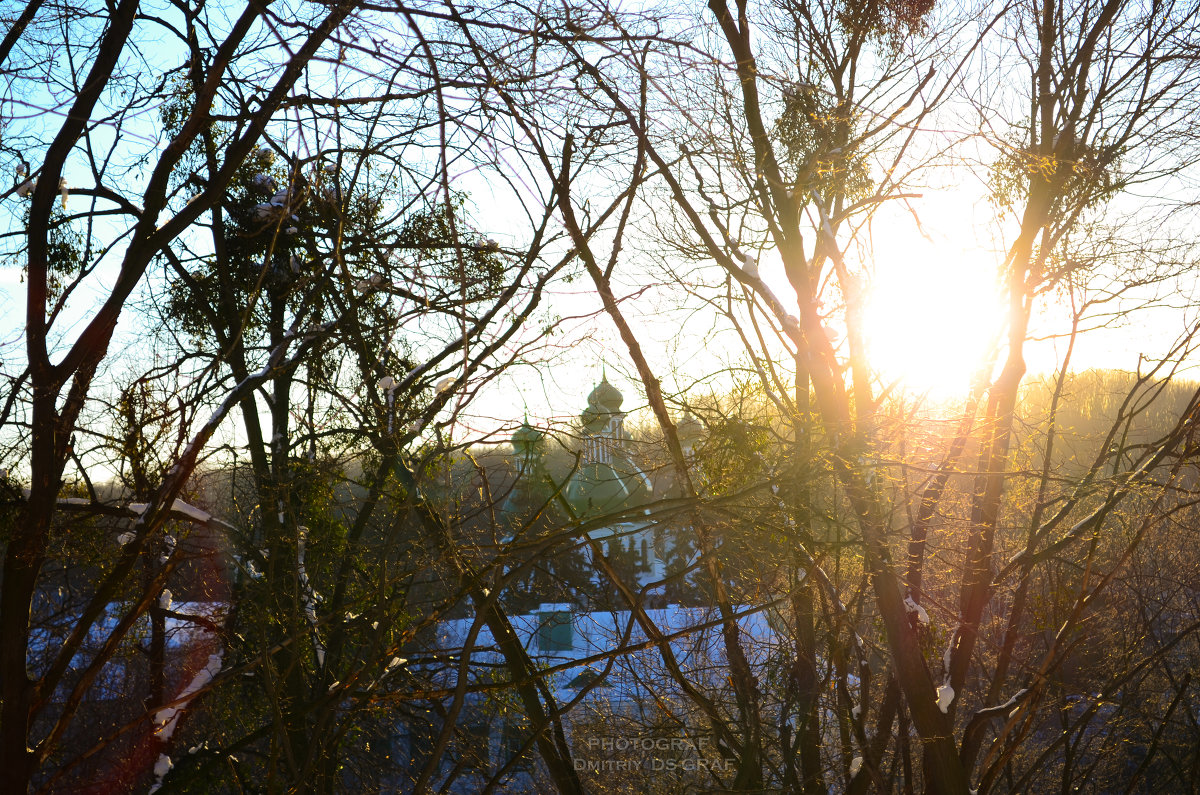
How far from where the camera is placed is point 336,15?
1.51 meters

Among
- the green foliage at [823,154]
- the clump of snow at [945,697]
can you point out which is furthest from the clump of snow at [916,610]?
the green foliage at [823,154]

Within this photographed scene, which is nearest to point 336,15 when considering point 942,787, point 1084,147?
point 942,787

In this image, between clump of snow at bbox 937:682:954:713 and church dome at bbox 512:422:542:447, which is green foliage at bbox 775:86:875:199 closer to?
church dome at bbox 512:422:542:447

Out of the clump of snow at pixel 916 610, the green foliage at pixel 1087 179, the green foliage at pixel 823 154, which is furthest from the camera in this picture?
the green foliage at pixel 1087 179

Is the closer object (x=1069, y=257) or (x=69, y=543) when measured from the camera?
Answer: (x=69, y=543)

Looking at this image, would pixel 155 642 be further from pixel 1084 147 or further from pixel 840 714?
pixel 1084 147

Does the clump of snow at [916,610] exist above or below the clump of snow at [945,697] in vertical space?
above

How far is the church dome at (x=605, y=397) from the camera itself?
347 cm

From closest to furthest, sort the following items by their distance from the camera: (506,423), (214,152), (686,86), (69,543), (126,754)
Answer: (686,86) → (506,423) → (69,543) → (126,754) → (214,152)

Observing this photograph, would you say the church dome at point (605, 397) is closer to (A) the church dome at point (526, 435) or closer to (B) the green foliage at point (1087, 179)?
(A) the church dome at point (526, 435)

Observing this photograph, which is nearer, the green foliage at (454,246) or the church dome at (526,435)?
the green foliage at (454,246)

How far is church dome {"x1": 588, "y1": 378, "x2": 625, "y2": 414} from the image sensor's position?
3475mm

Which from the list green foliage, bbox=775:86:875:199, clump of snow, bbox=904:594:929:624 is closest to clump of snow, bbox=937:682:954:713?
clump of snow, bbox=904:594:929:624

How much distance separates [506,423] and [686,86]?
977mm
